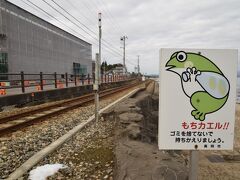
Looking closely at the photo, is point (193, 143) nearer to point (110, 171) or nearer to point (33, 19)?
point (110, 171)

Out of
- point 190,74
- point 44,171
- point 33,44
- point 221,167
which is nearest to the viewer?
point 190,74

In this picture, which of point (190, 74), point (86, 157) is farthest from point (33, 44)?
point (190, 74)

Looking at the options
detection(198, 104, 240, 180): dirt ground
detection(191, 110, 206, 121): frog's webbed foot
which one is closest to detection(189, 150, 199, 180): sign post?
detection(191, 110, 206, 121): frog's webbed foot

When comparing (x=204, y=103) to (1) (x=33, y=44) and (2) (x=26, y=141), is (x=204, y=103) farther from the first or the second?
(1) (x=33, y=44)

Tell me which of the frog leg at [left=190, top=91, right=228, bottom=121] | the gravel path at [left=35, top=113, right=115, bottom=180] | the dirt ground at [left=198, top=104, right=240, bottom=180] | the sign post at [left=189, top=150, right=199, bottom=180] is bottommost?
the dirt ground at [left=198, top=104, right=240, bottom=180]

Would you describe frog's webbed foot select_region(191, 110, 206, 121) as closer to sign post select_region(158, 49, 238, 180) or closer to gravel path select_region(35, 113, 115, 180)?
sign post select_region(158, 49, 238, 180)

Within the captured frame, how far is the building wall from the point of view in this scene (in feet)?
88.2

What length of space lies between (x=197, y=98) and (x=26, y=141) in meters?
4.61

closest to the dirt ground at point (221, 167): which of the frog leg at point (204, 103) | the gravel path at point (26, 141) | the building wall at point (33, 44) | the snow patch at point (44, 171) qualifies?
the snow patch at point (44, 171)

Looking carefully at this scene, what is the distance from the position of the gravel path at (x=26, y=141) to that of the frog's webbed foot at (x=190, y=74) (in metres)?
3.18

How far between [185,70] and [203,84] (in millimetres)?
203

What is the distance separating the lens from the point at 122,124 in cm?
655

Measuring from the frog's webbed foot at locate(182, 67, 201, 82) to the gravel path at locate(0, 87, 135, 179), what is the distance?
10.4ft

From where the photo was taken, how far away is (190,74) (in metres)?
2.11
